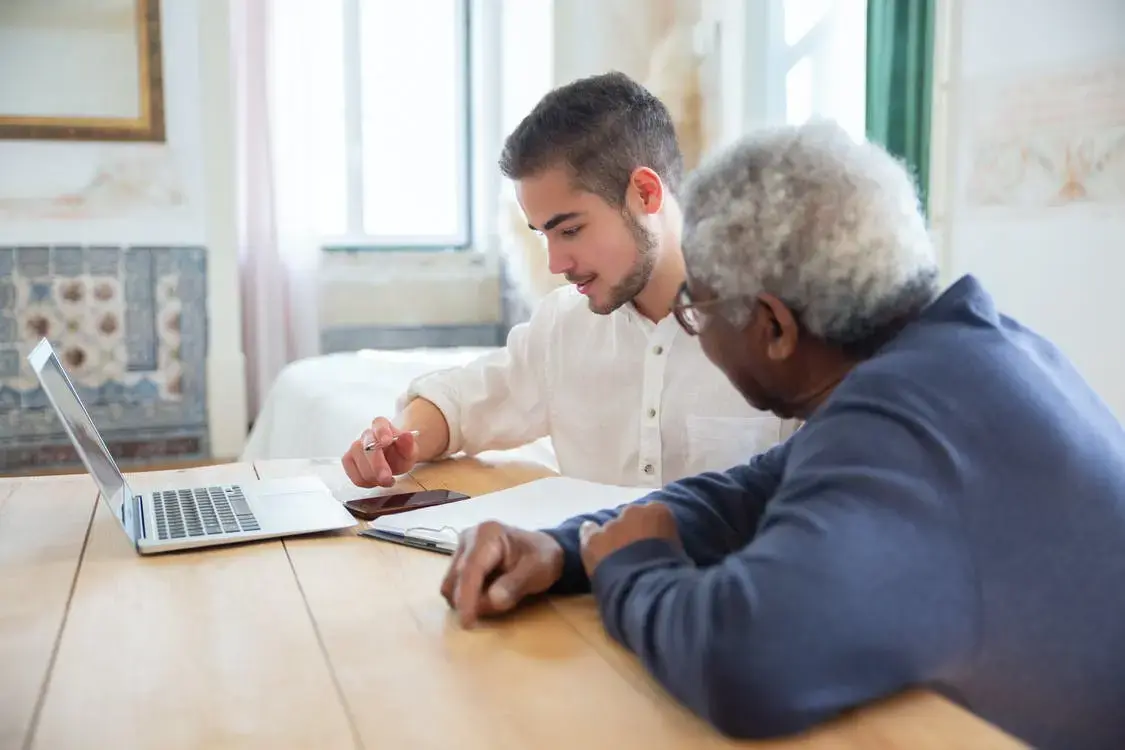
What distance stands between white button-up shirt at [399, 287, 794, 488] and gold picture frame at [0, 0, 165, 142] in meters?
2.64

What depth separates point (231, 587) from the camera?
1.00 m

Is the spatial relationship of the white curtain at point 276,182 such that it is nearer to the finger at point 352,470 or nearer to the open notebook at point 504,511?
the finger at point 352,470

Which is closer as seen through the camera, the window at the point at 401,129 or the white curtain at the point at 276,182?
the white curtain at the point at 276,182

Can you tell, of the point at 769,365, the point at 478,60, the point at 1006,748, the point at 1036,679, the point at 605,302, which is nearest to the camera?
the point at 1006,748

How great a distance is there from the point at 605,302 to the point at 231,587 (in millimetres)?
764

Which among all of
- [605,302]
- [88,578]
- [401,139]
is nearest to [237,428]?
[401,139]

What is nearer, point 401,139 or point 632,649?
point 632,649

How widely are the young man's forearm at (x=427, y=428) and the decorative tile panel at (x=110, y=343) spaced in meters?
2.62

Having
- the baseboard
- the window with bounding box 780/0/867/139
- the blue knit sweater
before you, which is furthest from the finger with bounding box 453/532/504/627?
the baseboard

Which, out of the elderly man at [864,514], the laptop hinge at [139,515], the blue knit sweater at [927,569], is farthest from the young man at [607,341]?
the blue knit sweater at [927,569]

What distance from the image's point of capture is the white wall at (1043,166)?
201 centimetres

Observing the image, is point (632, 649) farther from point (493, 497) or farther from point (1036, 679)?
point (493, 497)

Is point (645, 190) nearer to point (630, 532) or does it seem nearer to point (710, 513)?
point (710, 513)

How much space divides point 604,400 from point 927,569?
3.39 ft
